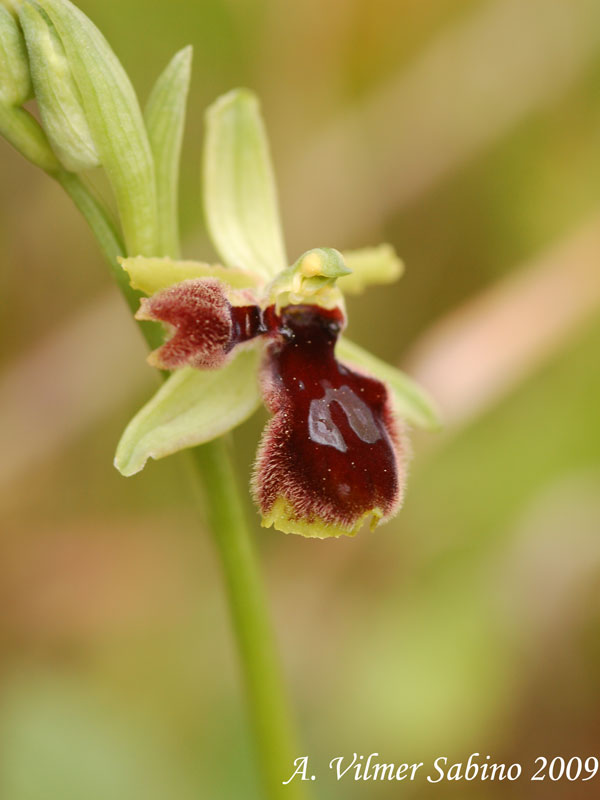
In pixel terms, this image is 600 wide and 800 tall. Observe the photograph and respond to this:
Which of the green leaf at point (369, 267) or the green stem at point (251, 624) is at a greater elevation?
the green leaf at point (369, 267)

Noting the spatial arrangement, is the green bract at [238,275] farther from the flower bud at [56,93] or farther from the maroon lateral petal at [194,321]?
the flower bud at [56,93]

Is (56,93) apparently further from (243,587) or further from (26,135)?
(243,587)

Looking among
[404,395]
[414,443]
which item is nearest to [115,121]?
[404,395]

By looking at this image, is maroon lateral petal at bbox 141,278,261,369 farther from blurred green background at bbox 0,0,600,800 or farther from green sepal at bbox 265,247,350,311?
blurred green background at bbox 0,0,600,800

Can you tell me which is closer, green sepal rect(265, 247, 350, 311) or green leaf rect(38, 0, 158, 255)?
green leaf rect(38, 0, 158, 255)

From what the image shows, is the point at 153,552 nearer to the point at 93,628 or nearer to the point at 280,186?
the point at 93,628

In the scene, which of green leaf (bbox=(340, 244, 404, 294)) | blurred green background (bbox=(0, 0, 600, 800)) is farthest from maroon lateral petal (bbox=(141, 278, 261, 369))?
blurred green background (bbox=(0, 0, 600, 800))

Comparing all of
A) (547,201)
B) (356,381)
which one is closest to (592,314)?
(547,201)

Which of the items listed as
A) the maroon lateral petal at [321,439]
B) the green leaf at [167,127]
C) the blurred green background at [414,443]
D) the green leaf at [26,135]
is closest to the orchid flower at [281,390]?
the maroon lateral petal at [321,439]
